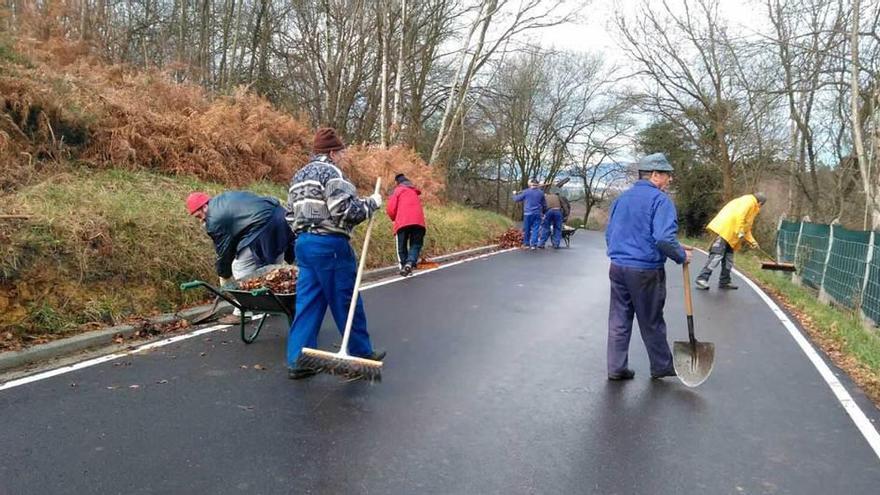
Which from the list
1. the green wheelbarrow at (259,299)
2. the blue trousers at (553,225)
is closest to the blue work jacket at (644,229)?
the green wheelbarrow at (259,299)

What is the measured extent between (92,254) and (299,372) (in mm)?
3534

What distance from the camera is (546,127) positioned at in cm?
4741

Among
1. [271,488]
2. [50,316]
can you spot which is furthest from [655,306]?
[50,316]

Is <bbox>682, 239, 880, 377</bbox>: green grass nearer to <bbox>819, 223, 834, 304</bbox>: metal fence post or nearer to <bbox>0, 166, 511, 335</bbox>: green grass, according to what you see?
<bbox>819, 223, 834, 304</bbox>: metal fence post

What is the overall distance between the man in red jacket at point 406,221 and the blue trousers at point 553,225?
307 inches

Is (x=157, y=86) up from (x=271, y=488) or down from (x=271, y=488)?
up

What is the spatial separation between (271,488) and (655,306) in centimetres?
359

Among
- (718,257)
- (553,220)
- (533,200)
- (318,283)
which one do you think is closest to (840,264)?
(718,257)

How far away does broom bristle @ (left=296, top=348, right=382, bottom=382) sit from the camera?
5.00m

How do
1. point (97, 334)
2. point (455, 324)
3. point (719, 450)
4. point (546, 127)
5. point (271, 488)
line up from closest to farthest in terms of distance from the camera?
point (271, 488), point (719, 450), point (97, 334), point (455, 324), point (546, 127)

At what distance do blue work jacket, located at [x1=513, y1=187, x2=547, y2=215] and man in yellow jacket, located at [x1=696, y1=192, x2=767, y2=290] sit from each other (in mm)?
6798

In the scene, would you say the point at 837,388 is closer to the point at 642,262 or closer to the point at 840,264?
the point at 642,262

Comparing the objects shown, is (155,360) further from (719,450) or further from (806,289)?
(806,289)

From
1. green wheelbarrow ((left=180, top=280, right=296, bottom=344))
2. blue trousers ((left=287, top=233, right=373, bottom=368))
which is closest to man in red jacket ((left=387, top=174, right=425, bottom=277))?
green wheelbarrow ((left=180, top=280, right=296, bottom=344))
